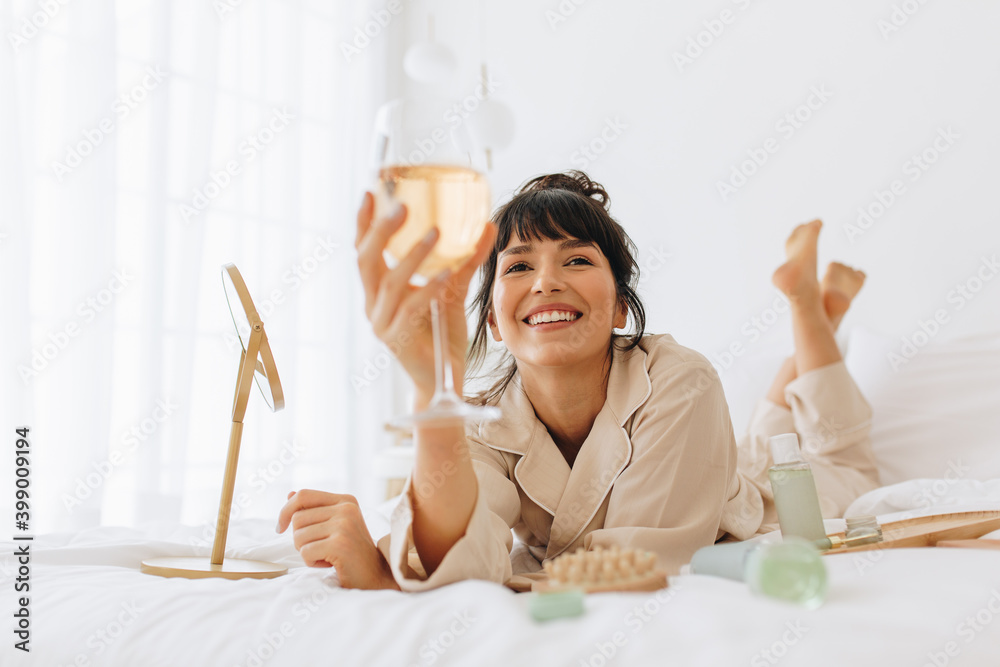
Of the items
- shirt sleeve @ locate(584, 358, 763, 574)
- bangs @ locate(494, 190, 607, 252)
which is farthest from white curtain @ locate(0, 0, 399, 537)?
shirt sleeve @ locate(584, 358, 763, 574)

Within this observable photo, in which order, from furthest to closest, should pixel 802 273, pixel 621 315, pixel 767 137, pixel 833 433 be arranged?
pixel 767 137, pixel 802 273, pixel 833 433, pixel 621 315

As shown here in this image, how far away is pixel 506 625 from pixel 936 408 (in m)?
1.57

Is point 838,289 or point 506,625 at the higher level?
point 838,289

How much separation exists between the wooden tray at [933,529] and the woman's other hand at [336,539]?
544 millimetres

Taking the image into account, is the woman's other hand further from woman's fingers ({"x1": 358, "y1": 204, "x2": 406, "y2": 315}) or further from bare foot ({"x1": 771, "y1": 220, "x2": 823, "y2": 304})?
bare foot ({"x1": 771, "y1": 220, "x2": 823, "y2": 304})

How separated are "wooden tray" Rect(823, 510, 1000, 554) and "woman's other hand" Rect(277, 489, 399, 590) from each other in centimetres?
54

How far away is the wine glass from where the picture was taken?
598mm

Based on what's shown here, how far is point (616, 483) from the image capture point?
1.04 meters

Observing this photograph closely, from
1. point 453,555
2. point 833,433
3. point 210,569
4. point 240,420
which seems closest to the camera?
point 453,555

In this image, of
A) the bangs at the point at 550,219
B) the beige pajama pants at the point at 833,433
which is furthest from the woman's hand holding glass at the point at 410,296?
the beige pajama pants at the point at 833,433

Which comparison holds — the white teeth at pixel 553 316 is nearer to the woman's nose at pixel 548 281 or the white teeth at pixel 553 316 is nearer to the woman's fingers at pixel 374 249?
the woman's nose at pixel 548 281

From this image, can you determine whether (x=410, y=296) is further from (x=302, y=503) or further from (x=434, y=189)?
(x=302, y=503)

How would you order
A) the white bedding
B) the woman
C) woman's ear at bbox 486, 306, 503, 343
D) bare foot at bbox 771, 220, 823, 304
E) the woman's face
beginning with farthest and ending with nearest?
bare foot at bbox 771, 220, 823, 304 → woman's ear at bbox 486, 306, 503, 343 → the woman's face → the woman → the white bedding

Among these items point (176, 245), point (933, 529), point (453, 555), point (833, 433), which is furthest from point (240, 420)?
point (176, 245)
